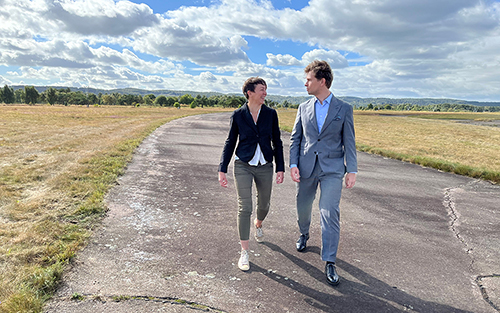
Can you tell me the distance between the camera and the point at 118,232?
4312 millimetres

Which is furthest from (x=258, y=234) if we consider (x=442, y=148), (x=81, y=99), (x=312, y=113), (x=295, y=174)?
(x=81, y=99)

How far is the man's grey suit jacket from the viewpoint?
3439 mm

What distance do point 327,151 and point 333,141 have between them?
0.45 ft

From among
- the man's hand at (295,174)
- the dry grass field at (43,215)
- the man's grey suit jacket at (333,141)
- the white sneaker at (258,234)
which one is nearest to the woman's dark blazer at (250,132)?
the man's hand at (295,174)

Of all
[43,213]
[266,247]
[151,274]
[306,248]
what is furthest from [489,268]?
[43,213]

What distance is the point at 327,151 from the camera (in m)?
3.47

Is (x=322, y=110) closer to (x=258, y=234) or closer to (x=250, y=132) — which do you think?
(x=250, y=132)

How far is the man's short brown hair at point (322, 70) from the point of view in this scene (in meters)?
3.42

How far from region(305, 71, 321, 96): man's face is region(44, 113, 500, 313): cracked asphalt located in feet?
6.79

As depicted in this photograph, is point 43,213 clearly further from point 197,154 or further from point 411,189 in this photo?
point 411,189

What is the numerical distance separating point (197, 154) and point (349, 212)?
7.34 metres

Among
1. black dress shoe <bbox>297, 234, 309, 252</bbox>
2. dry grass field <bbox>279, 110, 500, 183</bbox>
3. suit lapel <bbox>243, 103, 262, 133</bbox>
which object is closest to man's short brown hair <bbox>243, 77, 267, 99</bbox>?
suit lapel <bbox>243, 103, 262, 133</bbox>

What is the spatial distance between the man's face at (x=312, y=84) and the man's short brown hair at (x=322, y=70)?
0.14 ft

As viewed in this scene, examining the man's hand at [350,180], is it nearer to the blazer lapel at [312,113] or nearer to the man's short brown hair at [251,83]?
the blazer lapel at [312,113]
